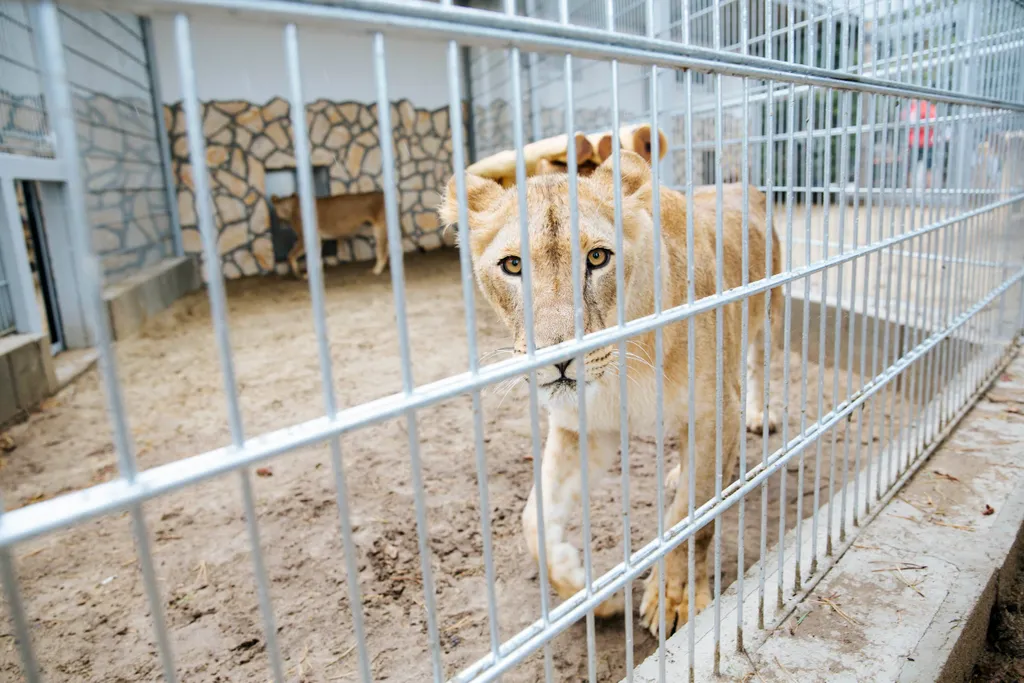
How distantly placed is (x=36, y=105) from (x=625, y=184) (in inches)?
217

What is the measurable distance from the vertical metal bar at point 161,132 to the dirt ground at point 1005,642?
30.4ft

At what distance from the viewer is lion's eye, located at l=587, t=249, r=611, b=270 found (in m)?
1.62

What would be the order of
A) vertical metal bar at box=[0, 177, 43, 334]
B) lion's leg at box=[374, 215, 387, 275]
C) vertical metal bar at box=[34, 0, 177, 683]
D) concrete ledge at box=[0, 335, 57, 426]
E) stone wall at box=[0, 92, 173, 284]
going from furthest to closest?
lion's leg at box=[374, 215, 387, 275] < stone wall at box=[0, 92, 173, 284] < vertical metal bar at box=[0, 177, 43, 334] < concrete ledge at box=[0, 335, 57, 426] < vertical metal bar at box=[34, 0, 177, 683]

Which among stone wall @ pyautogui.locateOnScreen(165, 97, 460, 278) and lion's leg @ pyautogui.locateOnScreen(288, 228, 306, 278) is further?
lion's leg @ pyautogui.locateOnScreen(288, 228, 306, 278)

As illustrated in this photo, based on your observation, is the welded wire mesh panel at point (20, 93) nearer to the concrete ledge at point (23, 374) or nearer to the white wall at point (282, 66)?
the concrete ledge at point (23, 374)

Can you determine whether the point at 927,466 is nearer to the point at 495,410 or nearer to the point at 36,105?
the point at 495,410

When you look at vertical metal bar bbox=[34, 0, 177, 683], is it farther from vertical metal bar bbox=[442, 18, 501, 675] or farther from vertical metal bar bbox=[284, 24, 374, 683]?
vertical metal bar bbox=[442, 18, 501, 675]

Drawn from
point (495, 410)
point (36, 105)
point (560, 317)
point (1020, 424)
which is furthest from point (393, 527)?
point (36, 105)

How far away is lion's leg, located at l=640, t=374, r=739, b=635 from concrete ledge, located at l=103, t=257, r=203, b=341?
4.83m

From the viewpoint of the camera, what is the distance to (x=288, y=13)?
0.71 metres

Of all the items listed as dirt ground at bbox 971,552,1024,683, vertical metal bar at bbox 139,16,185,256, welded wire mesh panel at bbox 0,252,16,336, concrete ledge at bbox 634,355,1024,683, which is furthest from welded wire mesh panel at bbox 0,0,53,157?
dirt ground at bbox 971,552,1024,683

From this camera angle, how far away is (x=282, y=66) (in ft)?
31.8

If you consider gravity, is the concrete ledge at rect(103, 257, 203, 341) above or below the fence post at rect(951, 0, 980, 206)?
below

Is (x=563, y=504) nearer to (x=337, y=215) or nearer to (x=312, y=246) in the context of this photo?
(x=312, y=246)
